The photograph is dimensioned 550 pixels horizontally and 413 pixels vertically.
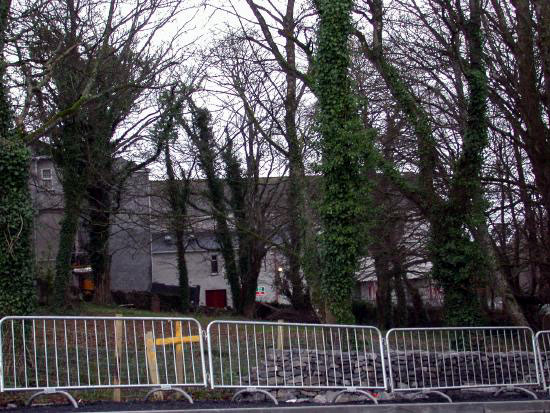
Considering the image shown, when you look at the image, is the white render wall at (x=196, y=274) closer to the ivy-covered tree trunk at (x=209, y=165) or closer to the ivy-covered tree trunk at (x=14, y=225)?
the ivy-covered tree trunk at (x=209, y=165)

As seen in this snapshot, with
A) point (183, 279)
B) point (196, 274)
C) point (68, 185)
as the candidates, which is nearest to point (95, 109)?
point (68, 185)

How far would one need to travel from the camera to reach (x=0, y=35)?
13.5m

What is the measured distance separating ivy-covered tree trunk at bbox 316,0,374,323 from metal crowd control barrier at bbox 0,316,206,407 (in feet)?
20.3

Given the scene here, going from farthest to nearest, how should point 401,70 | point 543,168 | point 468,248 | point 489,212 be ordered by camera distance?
point 401,70
point 489,212
point 468,248
point 543,168

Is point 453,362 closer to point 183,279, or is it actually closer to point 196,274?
point 183,279

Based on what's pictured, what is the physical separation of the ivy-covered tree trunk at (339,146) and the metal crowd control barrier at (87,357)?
6.19 m

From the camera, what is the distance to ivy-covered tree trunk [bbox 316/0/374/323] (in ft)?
52.5

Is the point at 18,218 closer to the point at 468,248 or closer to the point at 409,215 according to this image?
the point at 468,248

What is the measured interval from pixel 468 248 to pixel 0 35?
11.7 meters

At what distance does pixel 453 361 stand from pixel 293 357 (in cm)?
285

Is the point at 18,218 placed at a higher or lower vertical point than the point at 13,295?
higher

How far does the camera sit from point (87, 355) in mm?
10023

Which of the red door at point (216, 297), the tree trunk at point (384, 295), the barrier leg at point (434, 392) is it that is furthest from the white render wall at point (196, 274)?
the barrier leg at point (434, 392)

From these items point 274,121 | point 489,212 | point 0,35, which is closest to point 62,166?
point 274,121
